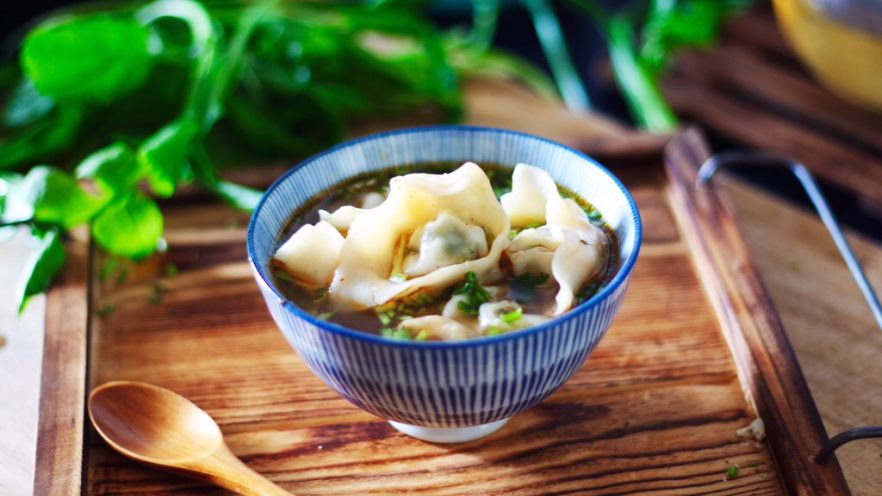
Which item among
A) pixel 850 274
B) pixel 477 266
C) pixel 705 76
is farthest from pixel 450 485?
pixel 705 76

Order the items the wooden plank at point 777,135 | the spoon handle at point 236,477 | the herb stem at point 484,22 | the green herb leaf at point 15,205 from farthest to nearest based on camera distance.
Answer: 1. the herb stem at point 484,22
2. the wooden plank at point 777,135
3. the green herb leaf at point 15,205
4. the spoon handle at point 236,477

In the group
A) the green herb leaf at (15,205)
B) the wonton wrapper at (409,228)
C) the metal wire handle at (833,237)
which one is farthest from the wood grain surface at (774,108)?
the green herb leaf at (15,205)

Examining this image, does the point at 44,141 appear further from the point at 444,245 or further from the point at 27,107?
the point at 444,245

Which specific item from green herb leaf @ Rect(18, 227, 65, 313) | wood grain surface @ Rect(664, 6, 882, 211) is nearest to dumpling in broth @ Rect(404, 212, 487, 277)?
green herb leaf @ Rect(18, 227, 65, 313)

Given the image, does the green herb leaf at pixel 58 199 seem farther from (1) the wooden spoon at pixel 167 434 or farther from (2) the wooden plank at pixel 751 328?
(2) the wooden plank at pixel 751 328

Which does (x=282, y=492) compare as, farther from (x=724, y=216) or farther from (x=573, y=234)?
(x=724, y=216)

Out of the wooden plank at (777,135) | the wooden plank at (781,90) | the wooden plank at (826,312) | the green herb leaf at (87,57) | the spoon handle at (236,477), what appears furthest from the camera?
the wooden plank at (781,90)
